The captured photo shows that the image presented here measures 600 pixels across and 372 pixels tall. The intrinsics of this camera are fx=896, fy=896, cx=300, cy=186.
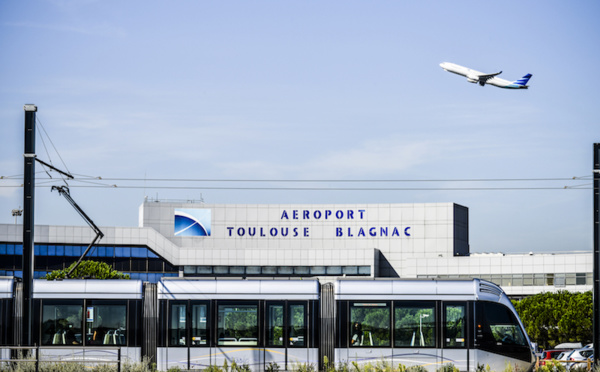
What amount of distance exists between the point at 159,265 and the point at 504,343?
71.9 meters

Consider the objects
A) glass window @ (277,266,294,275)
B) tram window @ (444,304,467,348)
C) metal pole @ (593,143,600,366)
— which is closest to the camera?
tram window @ (444,304,467,348)

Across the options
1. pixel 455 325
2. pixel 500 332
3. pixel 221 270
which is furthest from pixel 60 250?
pixel 500 332

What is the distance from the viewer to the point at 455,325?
28312 mm

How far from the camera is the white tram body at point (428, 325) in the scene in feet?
92.5

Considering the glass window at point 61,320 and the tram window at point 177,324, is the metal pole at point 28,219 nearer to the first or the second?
the glass window at point 61,320

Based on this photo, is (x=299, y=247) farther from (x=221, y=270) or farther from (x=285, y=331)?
(x=285, y=331)

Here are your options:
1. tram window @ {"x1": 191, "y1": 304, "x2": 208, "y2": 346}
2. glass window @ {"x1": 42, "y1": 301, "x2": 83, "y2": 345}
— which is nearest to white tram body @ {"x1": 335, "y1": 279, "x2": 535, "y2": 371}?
tram window @ {"x1": 191, "y1": 304, "x2": 208, "y2": 346}

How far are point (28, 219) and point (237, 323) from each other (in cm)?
727

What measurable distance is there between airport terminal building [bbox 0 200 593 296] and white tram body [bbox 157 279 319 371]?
63491mm

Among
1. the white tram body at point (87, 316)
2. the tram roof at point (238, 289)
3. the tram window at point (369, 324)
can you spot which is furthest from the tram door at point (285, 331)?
the white tram body at point (87, 316)

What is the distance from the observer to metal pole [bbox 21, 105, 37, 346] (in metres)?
26.7

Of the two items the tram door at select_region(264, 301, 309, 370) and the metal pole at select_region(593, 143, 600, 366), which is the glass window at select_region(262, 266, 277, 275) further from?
the tram door at select_region(264, 301, 309, 370)

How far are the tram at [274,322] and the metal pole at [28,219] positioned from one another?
6.28 ft

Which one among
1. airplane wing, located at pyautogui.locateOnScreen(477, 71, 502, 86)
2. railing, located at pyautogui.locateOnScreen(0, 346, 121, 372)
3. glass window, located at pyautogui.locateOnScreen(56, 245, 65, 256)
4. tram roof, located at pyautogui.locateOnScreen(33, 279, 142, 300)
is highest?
airplane wing, located at pyautogui.locateOnScreen(477, 71, 502, 86)
